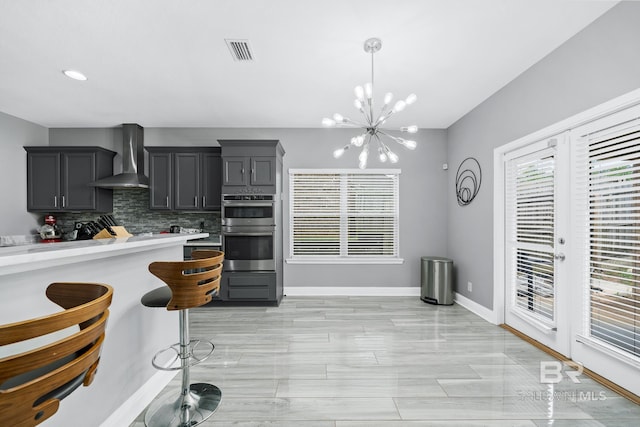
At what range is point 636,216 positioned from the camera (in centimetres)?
193

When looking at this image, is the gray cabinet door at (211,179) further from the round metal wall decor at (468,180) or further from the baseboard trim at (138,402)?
the round metal wall decor at (468,180)

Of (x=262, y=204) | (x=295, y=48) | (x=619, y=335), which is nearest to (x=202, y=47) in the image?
(x=295, y=48)

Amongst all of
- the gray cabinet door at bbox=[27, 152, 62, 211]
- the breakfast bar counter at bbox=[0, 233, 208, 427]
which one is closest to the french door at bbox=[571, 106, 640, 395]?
the breakfast bar counter at bbox=[0, 233, 208, 427]

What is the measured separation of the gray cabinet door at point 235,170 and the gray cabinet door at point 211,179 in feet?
1.17

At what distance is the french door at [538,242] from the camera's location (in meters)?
2.51

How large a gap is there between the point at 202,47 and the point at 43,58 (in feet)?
5.11

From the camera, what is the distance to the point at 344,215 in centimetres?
461

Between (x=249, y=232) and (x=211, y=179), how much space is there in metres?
1.07

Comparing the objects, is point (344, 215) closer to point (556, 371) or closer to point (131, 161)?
point (556, 371)

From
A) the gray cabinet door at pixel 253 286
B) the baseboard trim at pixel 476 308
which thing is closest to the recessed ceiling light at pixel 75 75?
the gray cabinet door at pixel 253 286

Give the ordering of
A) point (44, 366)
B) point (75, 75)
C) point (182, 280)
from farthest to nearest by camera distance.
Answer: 1. point (75, 75)
2. point (182, 280)
3. point (44, 366)

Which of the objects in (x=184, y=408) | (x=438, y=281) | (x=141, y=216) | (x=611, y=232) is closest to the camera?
A: (x=184, y=408)

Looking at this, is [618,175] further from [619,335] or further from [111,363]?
[111,363]

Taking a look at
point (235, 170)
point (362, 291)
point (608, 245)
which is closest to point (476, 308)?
point (362, 291)
